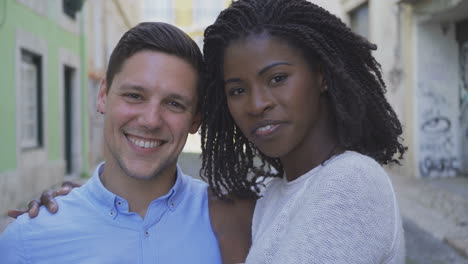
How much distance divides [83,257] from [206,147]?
2.66 ft

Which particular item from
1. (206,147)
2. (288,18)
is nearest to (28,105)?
(206,147)

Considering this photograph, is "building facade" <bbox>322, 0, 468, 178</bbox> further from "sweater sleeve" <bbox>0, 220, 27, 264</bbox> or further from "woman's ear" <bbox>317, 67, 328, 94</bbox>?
"sweater sleeve" <bbox>0, 220, 27, 264</bbox>

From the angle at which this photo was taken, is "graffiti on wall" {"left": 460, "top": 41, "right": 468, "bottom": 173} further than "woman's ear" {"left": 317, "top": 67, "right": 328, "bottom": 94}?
Yes

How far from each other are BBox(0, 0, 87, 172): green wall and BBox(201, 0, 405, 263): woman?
648 cm

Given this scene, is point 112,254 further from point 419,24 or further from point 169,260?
point 419,24

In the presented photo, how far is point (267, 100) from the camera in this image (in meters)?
1.77

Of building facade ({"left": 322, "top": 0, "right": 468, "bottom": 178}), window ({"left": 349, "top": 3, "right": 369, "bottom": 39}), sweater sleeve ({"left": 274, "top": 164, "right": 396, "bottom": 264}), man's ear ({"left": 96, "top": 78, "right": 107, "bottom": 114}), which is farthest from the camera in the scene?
window ({"left": 349, "top": 3, "right": 369, "bottom": 39})

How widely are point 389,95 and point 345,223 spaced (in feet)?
37.2

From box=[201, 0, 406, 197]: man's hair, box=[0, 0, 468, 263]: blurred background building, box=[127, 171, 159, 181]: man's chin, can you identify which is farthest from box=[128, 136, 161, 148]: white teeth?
box=[0, 0, 468, 263]: blurred background building

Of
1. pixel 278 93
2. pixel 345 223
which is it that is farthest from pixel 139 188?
pixel 345 223

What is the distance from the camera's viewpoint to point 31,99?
9445mm

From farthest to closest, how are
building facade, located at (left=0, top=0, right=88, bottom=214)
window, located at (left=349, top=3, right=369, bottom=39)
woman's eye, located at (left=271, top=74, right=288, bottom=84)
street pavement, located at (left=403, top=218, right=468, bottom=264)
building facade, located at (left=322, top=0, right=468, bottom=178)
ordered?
1. window, located at (left=349, top=3, right=369, bottom=39)
2. building facade, located at (left=322, top=0, right=468, bottom=178)
3. building facade, located at (left=0, top=0, right=88, bottom=214)
4. street pavement, located at (left=403, top=218, right=468, bottom=264)
5. woman's eye, located at (left=271, top=74, right=288, bottom=84)

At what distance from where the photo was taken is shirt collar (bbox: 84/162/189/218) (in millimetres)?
1959

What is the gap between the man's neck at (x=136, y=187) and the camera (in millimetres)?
2057
